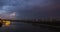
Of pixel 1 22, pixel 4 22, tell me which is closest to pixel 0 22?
pixel 1 22

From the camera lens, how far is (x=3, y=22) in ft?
87.2

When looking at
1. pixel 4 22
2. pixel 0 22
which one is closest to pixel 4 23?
pixel 4 22

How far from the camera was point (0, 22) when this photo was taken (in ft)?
81.6

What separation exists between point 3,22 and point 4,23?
806 millimetres

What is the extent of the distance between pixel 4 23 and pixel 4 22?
32 cm

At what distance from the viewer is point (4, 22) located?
27.1 m

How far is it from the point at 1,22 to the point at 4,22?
5.56ft

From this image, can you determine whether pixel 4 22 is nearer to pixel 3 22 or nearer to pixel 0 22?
pixel 3 22

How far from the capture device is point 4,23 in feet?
89.8

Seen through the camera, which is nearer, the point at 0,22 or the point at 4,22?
the point at 0,22

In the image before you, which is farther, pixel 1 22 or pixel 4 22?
pixel 4 22

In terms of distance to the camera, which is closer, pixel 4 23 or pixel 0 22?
pixel 0 22

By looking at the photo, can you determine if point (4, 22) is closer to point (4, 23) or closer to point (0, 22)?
point (4, 23)
